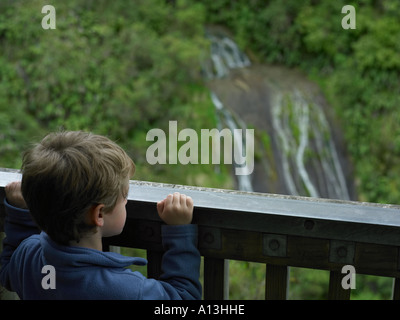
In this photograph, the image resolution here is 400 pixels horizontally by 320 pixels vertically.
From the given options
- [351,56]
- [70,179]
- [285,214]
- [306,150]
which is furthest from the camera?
[351,56]

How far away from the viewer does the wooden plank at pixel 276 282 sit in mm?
1303

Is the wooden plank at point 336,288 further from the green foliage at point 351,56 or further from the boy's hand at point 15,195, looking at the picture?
the green foliage at point 351,56

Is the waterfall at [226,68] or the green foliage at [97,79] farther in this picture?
the waterfall at [226,68]

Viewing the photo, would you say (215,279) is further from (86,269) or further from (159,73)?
(159,73)

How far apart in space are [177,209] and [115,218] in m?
0.15

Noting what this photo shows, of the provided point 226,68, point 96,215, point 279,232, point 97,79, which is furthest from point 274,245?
point 226,68

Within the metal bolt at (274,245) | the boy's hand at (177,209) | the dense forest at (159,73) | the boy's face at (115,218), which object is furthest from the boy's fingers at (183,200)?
the dense forest at (159,73)

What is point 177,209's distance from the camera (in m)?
1.22

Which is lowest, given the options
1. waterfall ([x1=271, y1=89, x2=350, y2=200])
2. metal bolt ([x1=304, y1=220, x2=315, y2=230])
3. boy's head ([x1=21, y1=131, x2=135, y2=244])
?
waterfall ([x1=271, y1=89, x2=350, y2=200])

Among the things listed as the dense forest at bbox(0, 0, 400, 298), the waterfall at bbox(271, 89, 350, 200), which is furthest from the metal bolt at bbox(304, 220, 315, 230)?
the waterfall at bbox(271, 89, 350, 200)

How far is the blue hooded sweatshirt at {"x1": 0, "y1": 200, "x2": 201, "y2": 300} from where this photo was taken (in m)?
1.15

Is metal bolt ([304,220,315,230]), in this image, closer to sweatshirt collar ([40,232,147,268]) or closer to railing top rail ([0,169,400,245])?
railing top rail ([0,169,400,245])

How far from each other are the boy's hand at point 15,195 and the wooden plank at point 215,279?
1.77 ft

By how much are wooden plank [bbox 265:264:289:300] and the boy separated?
0.20 metres
